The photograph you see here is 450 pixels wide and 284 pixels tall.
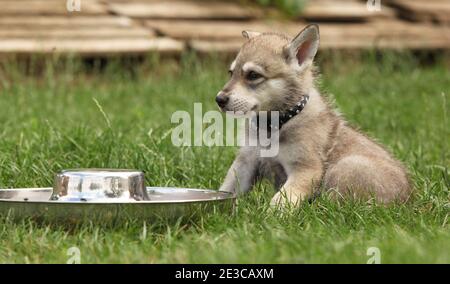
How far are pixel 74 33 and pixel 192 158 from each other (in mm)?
3906

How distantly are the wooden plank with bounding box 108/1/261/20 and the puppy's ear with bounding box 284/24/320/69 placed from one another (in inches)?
187

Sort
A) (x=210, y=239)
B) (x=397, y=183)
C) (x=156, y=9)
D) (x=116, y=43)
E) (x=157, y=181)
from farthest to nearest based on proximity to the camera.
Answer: (x=156, y=9), (x=116, y=43), (x=157, y=181), (x=397, y=183), (x=210, y=239)

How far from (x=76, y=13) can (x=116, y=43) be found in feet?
1.79

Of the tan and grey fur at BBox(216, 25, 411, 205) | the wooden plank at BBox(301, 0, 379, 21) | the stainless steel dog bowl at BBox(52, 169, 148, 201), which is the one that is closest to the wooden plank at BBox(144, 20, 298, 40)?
the wooden plank at BBox(301, 0, 379, 21)

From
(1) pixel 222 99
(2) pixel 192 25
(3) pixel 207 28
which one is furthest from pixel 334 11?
(1) pixel 222 99

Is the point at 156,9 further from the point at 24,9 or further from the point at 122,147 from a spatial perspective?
the point at 122,147

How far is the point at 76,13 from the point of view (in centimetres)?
925

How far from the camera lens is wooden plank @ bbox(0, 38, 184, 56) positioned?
8.50 m

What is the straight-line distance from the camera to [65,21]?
9180mm

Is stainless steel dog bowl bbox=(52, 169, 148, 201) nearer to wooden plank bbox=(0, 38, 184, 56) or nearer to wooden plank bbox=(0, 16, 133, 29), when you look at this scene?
wooden plank bbox=(0, 38, 184, 56)

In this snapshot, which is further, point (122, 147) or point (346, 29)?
point (346, 29)

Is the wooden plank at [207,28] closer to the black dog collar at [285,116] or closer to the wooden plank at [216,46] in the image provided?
the wooden plank at [216,46]

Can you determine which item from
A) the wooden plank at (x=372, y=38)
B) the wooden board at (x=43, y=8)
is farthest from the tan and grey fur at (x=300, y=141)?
the wooden board at (x=43, y=8)
